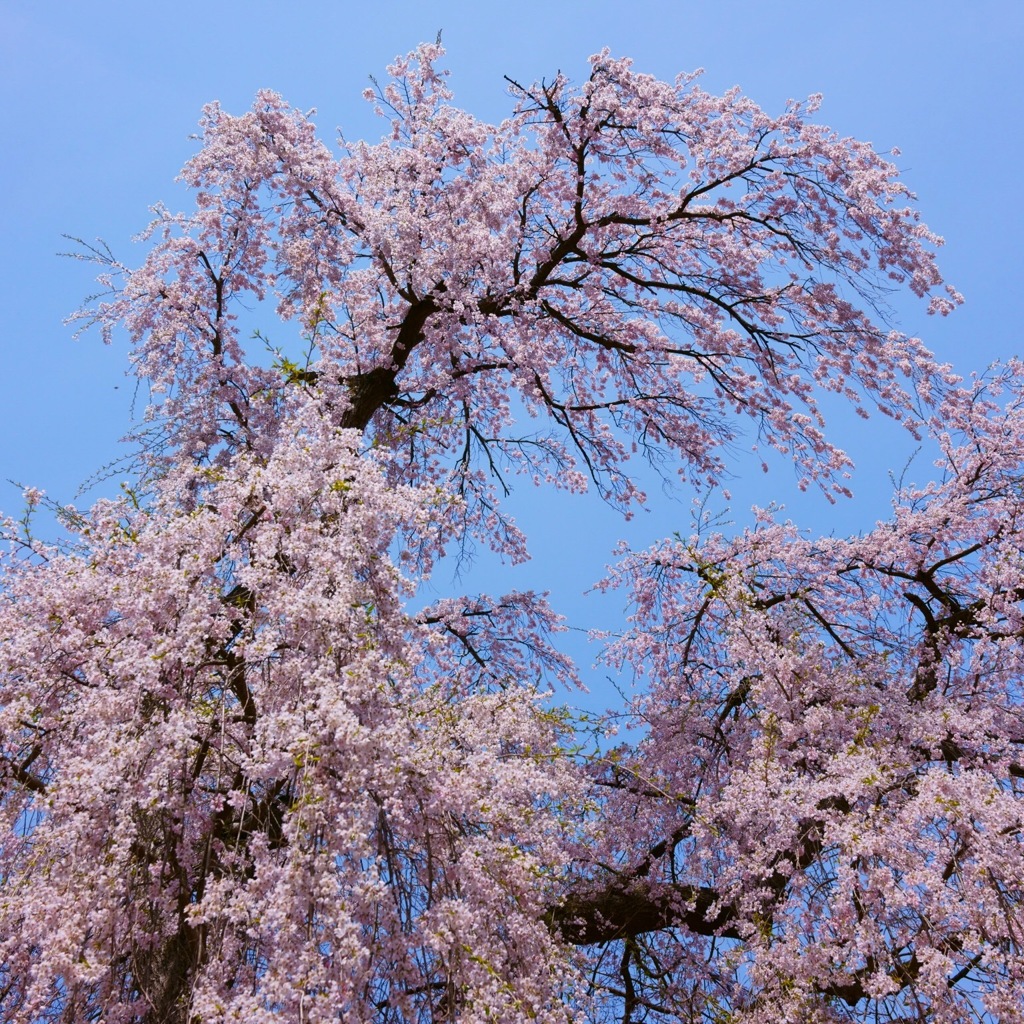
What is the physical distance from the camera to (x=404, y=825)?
3566mm

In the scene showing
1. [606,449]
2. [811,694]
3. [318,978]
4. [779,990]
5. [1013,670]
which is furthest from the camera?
[606,449]

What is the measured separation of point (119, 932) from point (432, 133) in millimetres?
7422

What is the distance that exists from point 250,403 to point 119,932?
18.2ft

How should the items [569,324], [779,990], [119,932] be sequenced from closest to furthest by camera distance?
[119,932] → [779,990] → [569,324]

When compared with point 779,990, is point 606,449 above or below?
above

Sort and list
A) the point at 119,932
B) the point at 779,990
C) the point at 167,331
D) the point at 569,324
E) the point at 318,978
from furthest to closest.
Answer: the point at 569,324 → the point at 167,331 → the point at 779,990 → the point at 119,932 → the point at 318,978

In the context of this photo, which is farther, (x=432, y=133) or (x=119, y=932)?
(x=432, y=133)

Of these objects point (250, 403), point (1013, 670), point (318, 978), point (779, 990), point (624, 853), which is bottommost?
point (318, 978)

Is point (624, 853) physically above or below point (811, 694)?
below

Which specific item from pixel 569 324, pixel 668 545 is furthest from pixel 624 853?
pixel 569 324

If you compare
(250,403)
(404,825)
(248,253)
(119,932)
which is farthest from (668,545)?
(119,932)

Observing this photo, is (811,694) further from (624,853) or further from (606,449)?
(606,449)

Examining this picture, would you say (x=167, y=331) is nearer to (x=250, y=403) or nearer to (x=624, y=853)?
(x=250, y=403)

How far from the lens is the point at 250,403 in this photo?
815 cm
